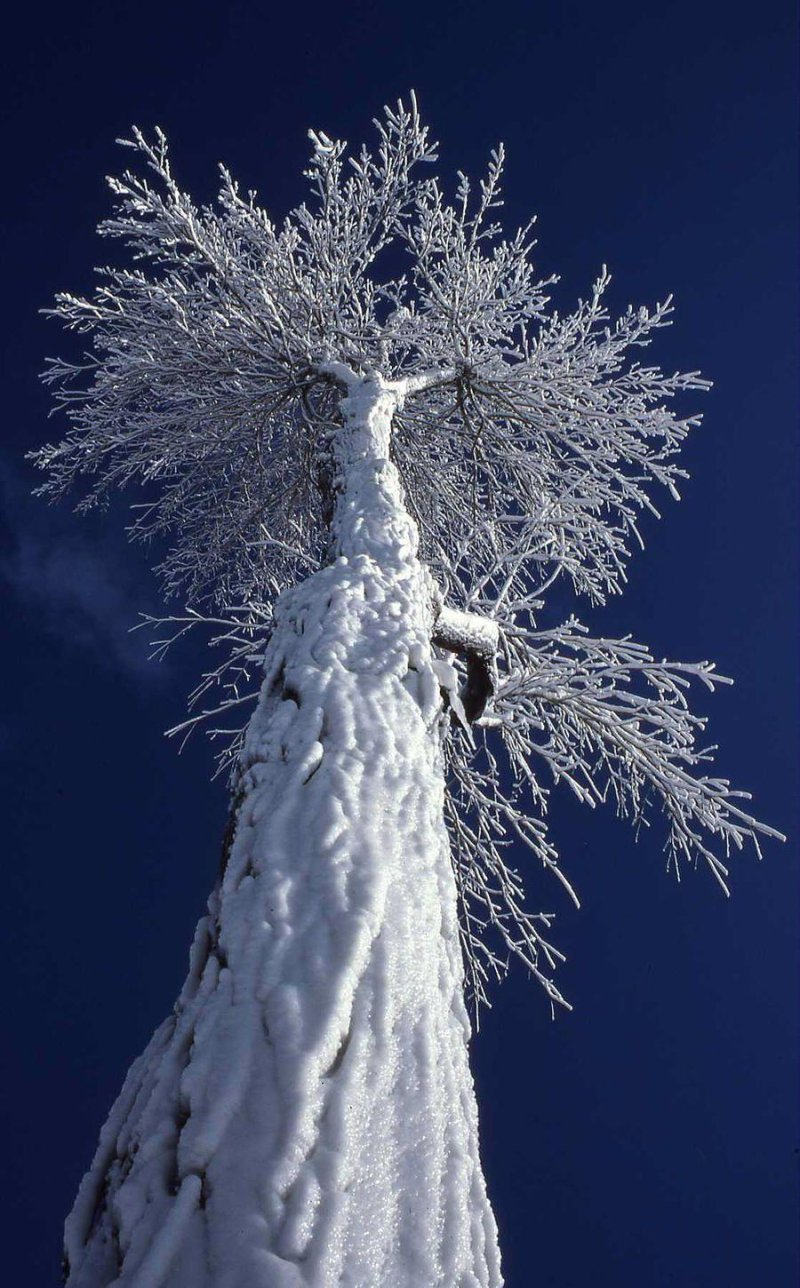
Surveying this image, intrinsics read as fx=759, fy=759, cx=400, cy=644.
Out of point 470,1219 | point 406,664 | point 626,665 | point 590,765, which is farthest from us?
point 590,765

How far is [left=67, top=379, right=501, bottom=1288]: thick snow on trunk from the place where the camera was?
121 centimetres

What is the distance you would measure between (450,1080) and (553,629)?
247 cm

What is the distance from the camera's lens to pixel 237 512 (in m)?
6.07

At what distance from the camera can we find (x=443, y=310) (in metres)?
4.95

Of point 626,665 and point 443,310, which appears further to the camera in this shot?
point 443,310

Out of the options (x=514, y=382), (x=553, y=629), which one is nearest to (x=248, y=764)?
(x=553, y=629)

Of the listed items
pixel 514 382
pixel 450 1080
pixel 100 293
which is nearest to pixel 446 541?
pixel 514 382

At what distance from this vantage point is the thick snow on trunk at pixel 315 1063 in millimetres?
1211

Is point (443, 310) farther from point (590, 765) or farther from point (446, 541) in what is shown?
point (590, 765)

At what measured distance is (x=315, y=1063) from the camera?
1.39 metres

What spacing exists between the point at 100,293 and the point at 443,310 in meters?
2.15

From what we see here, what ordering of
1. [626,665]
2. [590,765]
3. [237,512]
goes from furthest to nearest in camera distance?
[237,512] → [590,765] → [626,665]

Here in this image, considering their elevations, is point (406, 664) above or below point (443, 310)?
below

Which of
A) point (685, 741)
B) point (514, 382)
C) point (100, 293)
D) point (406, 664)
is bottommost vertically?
point (406, 664)
